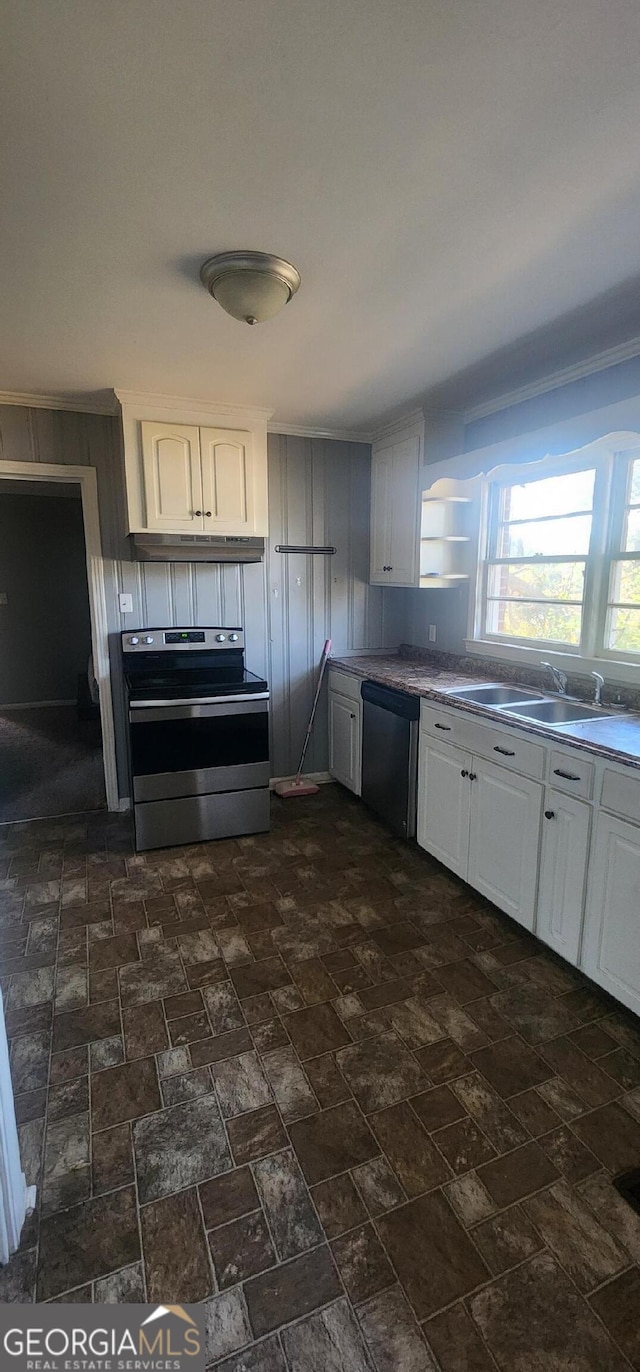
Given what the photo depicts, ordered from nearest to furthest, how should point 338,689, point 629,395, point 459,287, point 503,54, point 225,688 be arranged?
point 503,54 < point 459,287 < point 629,395 < point 225,688 < point 338,689

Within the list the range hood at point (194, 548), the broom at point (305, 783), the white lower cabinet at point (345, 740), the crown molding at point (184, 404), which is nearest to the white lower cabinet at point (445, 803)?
the white lower cabinet at point (345, 740)

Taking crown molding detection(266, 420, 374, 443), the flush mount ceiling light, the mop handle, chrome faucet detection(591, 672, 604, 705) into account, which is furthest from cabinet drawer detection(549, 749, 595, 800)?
crown molding detection(266, 420, 374, 443)

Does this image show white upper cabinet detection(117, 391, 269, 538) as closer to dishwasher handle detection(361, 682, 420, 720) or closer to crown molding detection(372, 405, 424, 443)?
crown molding detection(372, 405, 424, 443)

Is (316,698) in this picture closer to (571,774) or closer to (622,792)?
(571,774)

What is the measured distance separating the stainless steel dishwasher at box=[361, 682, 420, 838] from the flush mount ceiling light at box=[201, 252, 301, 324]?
180cm

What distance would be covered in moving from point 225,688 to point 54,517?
428 centimetres

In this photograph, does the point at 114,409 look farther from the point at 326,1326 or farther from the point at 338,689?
the point at 326,1326

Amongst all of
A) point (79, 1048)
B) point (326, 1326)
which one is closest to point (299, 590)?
point (79, 1048)

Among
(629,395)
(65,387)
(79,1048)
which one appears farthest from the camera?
(65,387)

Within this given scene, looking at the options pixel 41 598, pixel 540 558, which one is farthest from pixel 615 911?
pixel 41 598

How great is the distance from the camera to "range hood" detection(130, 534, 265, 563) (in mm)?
3203

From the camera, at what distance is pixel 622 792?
183cm

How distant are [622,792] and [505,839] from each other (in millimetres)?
651

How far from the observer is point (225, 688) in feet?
10.6
